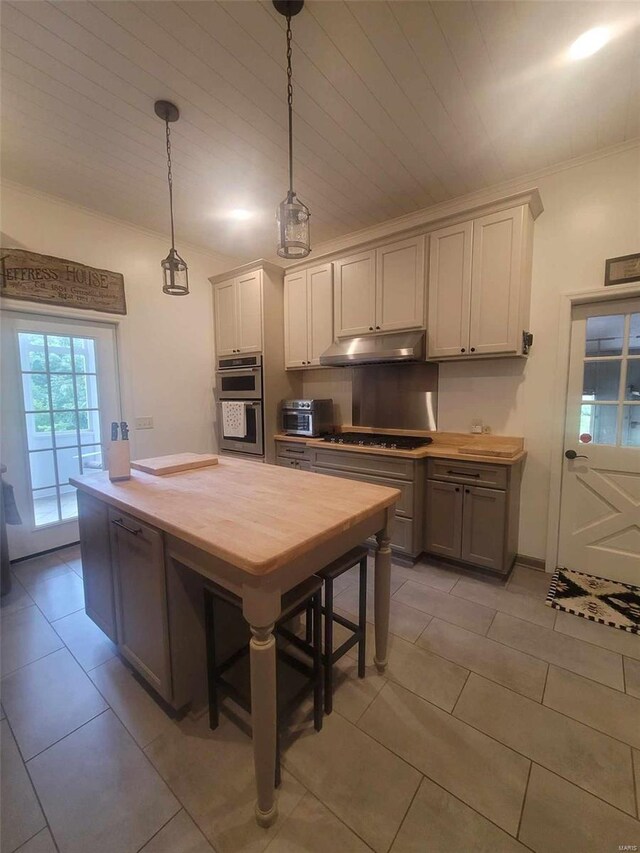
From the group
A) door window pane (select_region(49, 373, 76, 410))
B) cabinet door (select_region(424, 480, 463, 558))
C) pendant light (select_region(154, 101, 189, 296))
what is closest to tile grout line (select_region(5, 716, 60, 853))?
pendant light (select_region(154, 101, 189, 296))

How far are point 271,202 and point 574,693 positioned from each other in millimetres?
3687

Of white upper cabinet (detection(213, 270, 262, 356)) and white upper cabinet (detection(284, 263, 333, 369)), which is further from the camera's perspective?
white upper cabinet (detection(213, 270, 262, 356))

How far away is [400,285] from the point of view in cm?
291

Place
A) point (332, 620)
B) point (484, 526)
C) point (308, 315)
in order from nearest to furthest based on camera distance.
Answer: point (332, 620) < point (484, 526) < point (308, 315)

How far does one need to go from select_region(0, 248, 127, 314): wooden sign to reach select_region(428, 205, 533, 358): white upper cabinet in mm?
2778

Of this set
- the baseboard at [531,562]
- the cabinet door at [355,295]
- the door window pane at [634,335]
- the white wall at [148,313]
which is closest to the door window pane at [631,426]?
the door window pane at [634,335]

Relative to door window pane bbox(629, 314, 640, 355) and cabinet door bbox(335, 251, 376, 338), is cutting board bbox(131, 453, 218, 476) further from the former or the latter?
door window pane bbox(629, 314, 640, 355)

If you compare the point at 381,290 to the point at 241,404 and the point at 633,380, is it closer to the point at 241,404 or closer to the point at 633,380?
the point at 241,404

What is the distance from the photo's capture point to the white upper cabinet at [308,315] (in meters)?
3.38

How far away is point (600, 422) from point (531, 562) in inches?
46.2

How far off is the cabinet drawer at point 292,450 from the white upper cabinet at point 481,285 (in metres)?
1.44

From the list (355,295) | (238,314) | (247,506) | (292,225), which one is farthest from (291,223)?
(238,314)

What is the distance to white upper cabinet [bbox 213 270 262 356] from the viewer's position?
11.7ft

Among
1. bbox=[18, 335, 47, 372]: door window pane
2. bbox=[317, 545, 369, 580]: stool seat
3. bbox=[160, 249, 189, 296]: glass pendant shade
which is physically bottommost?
bbox=[317, 545, 369, 580]: stool seat
